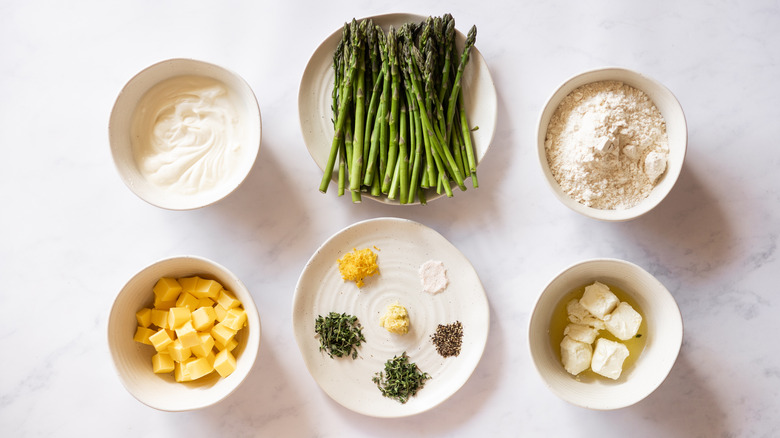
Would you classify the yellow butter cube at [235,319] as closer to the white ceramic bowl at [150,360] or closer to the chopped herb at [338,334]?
the white ceramic bowl at [150,360]

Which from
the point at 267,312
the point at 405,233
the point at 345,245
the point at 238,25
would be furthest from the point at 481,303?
the point at 238,25

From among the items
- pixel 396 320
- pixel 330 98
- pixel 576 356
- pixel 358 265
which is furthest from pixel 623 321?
pixel 330 98

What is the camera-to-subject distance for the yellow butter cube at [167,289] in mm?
1959

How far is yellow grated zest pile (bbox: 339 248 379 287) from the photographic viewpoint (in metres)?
2.04

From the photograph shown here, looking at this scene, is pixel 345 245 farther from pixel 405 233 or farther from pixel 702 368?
pixel 702 368

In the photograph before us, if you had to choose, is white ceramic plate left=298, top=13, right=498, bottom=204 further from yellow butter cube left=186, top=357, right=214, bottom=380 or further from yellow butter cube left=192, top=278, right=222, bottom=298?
yellow butter cube left=186, top=357, right=214, bottom=380

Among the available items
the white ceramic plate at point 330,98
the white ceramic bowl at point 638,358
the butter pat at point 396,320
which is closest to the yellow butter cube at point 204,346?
the butter pat at point 396,320

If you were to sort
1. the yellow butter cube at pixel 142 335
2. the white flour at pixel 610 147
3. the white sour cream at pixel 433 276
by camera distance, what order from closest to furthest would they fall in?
the white flour at pixel 610 147 → the yellow butter cube at pixel 142 335 → the white sour cream at pixel 433 276

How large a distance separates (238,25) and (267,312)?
3.92 feet

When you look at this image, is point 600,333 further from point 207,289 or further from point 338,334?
point 207,289

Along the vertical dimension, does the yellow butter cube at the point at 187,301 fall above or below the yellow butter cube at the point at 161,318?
above

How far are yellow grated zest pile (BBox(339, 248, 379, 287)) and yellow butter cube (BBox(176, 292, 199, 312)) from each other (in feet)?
1.86

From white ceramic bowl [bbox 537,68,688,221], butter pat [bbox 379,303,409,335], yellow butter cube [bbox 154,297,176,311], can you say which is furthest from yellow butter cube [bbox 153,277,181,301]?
white ceramic bowl [bbox 537,68,688,221]

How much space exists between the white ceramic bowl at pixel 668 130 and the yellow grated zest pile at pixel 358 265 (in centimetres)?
74
